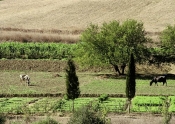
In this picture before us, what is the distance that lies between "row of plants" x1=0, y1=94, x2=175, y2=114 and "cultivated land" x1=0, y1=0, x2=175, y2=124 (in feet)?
5.90

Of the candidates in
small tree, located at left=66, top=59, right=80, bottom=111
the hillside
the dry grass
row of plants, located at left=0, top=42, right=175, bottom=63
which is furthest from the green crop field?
the hillside

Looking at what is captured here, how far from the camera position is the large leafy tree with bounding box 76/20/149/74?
71812 mm

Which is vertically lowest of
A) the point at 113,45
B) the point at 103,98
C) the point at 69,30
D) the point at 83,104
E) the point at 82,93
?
the point at 83,104

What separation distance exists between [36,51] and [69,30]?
14.9 metres

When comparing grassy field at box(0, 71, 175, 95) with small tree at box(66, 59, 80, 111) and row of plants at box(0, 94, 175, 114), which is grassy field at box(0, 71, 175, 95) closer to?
row of plants at box(0, 94, 175, 114)

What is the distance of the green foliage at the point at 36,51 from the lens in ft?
269

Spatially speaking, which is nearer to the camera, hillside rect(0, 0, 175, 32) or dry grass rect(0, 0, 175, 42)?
dry grass rect(0, 0, 175, 42)

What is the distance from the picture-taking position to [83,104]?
49562mm

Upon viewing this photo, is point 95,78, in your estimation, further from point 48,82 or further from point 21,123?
point 21,123

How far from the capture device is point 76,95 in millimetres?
49125

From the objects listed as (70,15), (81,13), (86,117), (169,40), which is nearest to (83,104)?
(86,117)

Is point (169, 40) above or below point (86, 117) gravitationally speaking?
above

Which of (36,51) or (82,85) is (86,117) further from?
(36,51)

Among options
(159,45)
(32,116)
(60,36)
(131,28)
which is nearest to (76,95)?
(32,116)
